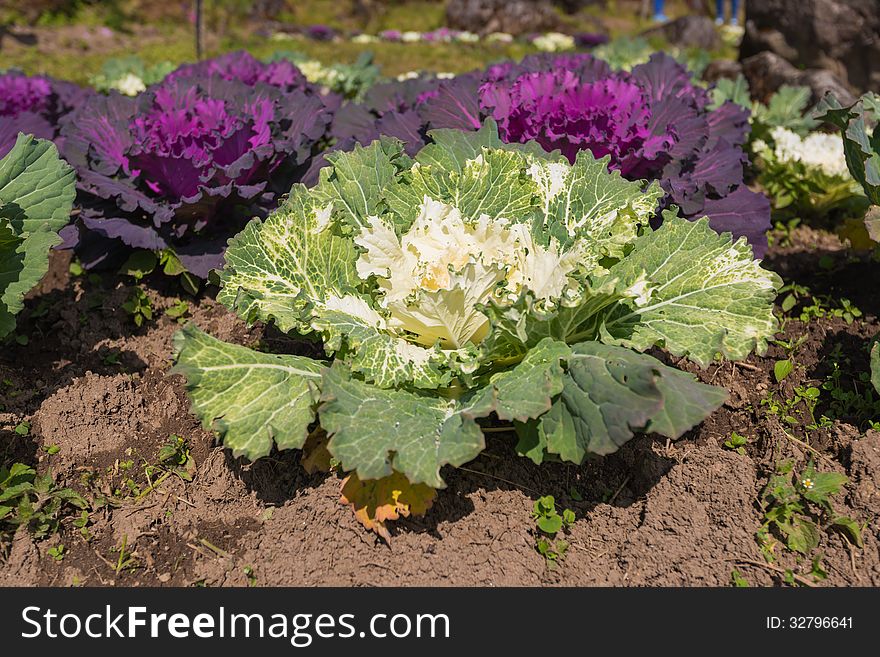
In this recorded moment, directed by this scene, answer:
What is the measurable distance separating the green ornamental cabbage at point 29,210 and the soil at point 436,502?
56 cm

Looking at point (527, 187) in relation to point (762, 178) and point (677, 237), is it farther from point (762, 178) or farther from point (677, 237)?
point (762, 178)

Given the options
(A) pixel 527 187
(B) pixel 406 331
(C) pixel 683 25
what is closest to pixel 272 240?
(B) pixel 406 331

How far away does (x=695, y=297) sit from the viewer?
2553mm

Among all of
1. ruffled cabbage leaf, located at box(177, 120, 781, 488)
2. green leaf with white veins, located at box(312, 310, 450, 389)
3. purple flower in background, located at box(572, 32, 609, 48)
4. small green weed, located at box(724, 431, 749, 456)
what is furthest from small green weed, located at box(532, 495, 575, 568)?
purple flower in background, located at box(572, 32, 609, 48)

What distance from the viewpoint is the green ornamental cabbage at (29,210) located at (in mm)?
2631

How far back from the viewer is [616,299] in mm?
2400

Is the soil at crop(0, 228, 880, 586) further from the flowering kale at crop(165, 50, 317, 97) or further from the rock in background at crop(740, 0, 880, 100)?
the rock in background at crop(740, 0, 880, 100)

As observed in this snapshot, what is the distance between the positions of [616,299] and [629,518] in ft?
2.53

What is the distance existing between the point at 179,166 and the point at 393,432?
6.62 feet

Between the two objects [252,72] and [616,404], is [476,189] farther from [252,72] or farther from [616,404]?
[252,72]

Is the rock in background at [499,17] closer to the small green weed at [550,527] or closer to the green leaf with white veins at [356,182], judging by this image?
the green leaf with white veins at [356,182]

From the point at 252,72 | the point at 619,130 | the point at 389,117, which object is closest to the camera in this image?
the point at 619,130

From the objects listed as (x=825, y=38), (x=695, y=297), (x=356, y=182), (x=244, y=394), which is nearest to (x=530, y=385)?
(x=695, y=297)

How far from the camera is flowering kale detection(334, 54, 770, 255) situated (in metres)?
3.29
